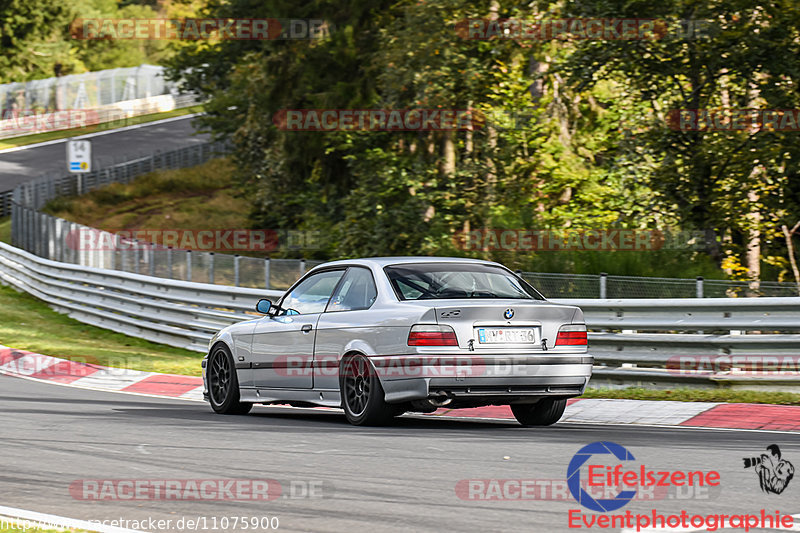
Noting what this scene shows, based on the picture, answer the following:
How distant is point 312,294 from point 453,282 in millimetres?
1557

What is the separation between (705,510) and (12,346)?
15.6 metres

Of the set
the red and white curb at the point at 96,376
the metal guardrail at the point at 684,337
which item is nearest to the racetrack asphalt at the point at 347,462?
the metal guardrail at the point at 684,337

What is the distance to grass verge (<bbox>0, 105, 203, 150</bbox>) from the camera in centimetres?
6150

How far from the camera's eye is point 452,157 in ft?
77.8

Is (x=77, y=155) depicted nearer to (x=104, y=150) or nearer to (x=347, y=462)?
(x=104, y=150)

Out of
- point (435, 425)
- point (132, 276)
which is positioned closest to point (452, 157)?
point (132, 276)

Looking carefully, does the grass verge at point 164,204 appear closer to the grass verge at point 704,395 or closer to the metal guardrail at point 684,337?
the metal guardrail at point 684,337

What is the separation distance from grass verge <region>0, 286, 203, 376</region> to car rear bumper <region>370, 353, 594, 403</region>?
316 inches

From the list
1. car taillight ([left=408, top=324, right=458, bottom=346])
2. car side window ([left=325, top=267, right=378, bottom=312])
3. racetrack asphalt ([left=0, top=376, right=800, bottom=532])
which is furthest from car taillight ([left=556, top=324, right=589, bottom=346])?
car side window ([left=325, top=267, right=378, bottom=312])

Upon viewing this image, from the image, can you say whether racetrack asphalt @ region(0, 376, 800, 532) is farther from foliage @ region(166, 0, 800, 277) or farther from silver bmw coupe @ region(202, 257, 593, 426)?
foliage @ region(166, 0, 800, 277)

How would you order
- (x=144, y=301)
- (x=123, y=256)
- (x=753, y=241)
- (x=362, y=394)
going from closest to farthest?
1. (x=362, y=394)
2. (x=753, y=241)
3. (x=144, y=301)
4. (x=123, y=256)

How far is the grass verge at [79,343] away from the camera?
17.4 m

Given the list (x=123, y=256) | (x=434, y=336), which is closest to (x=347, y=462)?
(x=434, y=336)

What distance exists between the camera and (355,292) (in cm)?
996
